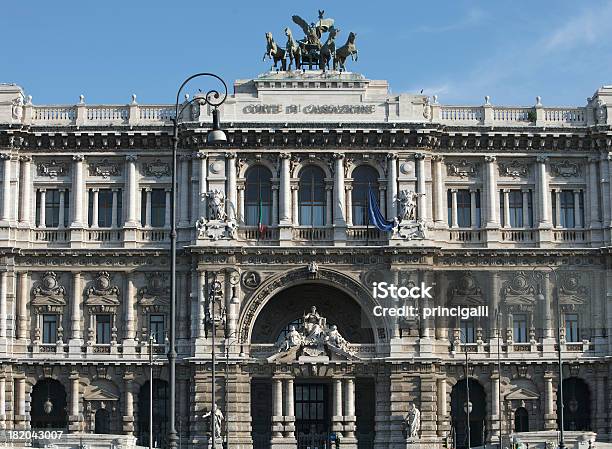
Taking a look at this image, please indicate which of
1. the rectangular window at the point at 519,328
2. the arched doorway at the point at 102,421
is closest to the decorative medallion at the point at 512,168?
the rectangular window at the point at 519,328

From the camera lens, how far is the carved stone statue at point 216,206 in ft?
252

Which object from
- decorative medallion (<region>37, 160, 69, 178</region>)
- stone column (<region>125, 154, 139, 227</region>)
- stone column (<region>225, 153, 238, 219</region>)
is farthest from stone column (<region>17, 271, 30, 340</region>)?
stone column (<region>225, 153, 238, 219</region>)

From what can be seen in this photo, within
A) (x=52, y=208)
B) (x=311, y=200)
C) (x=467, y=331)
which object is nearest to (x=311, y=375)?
(x=467, y=331)

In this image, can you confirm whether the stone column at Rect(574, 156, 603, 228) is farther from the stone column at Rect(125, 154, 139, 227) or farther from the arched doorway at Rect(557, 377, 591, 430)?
the stone column at Rect(125, 154, 139, 227)

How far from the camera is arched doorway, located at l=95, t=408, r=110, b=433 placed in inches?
3027

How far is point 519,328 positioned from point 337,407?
12438 millimetres

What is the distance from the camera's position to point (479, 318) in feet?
255

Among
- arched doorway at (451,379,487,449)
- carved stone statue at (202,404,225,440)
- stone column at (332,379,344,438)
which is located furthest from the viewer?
arched doorway at (451,379,487,449)

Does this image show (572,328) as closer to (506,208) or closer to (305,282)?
(506,208)

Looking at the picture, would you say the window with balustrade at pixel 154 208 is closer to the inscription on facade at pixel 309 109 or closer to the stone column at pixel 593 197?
the inscription on facade at pixel 309 109

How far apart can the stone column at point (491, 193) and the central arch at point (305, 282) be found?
352 inches

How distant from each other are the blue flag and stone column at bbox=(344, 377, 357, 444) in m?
9.21

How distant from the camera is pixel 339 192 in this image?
77.2 m

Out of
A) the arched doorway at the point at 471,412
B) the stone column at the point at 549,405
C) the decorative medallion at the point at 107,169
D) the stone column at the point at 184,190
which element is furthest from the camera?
the decorative medallion at the point at 107,169
